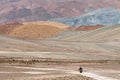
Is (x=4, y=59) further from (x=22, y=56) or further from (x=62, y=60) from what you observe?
(x=62, y=60)

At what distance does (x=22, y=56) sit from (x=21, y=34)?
9505cm

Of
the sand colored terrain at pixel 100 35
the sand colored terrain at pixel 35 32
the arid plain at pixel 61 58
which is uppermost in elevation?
the sand colored terrain at pixel 35 32

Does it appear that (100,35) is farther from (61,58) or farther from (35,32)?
(61,58)

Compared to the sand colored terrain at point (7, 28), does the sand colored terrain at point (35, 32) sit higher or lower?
lower

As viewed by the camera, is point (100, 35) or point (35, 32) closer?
point (100, 35)

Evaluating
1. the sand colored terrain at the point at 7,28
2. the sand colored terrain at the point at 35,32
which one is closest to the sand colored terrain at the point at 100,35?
the sand colored terrain at the point at 35,32

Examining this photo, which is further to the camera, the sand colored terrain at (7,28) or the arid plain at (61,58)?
the sand colored terrain at (7,28)

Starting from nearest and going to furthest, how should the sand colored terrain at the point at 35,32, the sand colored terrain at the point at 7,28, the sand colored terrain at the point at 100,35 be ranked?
the sand colored terrain at the point at 100,35, the sand colored terrain at the point at 35,32, the sand colored terrain at the point at 7,28

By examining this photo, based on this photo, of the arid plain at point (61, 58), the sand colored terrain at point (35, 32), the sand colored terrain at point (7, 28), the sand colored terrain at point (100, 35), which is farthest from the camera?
the sand colored terrain at point (7, 28)

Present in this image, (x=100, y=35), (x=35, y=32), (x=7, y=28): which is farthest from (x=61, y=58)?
(x=7, y=28)

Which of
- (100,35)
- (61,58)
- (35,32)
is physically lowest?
(61,58)

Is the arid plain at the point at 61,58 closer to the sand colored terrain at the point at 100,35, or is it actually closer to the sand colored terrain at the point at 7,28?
the sand colored terrain at the point at 100,35

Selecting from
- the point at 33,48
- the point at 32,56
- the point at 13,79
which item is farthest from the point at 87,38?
the point at 13,79

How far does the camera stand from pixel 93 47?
94875mm
